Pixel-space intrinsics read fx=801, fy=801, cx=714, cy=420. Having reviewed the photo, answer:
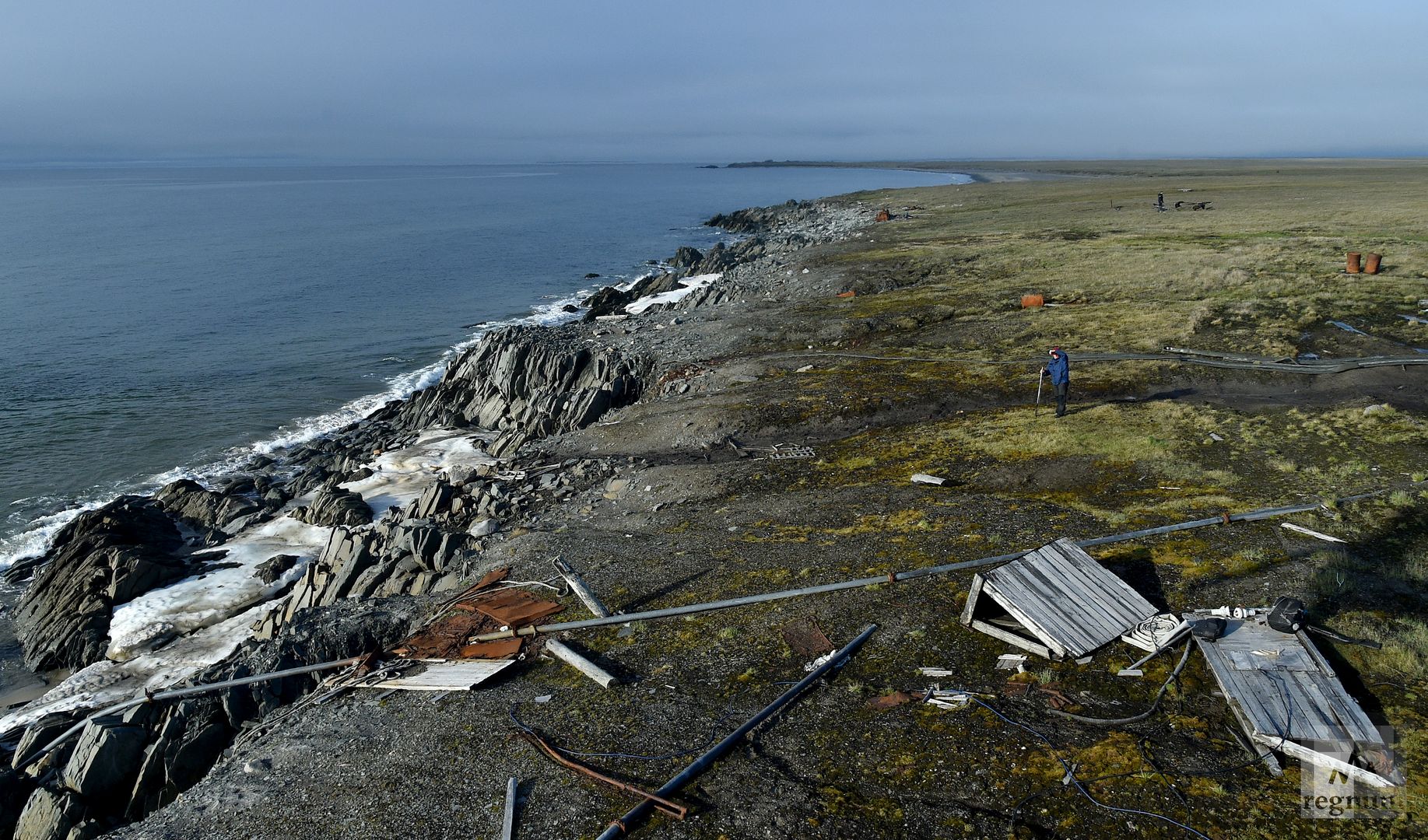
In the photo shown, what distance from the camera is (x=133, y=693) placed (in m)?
18.6

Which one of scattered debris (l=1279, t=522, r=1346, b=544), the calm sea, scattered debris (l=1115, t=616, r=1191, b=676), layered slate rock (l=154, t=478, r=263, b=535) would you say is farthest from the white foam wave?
scattered debris (l=1279, t=522, r=1346, b=544)

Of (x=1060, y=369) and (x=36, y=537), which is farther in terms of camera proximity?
(x=36, y=537)

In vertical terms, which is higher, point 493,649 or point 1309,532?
point 1309,532

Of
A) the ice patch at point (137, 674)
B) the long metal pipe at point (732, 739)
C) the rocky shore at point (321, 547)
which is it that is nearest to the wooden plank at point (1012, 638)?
the long metal pipe at point (732, 739)

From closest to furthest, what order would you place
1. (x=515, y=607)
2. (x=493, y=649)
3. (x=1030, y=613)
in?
(x=1030, y=613), (x=493, y=649), (x=515, y=607)

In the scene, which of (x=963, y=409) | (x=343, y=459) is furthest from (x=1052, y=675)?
(x=343, y=459)

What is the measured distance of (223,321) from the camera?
58062 mm

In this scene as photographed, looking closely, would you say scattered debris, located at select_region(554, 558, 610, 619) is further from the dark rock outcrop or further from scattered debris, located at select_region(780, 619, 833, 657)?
the dark rock outcrop

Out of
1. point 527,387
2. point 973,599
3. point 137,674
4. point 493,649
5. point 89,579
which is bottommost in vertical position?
point 137,674

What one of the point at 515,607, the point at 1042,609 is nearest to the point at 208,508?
the point at 515,607

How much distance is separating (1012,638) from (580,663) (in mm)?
6620

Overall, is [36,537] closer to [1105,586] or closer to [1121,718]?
[1105,586]

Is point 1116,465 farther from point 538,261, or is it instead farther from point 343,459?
point 538,261

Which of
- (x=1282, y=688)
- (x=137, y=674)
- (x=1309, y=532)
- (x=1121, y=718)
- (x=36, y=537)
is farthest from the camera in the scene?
(x=36, y=537)
